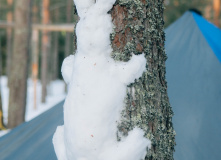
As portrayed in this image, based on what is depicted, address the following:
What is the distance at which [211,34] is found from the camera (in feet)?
9.62

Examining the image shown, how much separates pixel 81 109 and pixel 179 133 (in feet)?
3.32

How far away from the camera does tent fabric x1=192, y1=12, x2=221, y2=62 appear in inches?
106

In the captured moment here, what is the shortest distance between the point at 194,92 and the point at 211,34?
2.85 feet

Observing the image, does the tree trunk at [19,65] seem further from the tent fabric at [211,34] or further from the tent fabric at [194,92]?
the tent fabric at [211,34]

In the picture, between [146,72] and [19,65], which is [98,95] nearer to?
[146,72]

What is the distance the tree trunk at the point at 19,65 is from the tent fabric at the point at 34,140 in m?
3.19

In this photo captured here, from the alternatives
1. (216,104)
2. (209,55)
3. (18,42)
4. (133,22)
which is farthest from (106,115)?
(18,42)

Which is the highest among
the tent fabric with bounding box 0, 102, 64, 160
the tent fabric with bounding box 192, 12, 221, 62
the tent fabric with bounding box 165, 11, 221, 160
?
the tent fabric with bounding box 192, 12, 221, 62

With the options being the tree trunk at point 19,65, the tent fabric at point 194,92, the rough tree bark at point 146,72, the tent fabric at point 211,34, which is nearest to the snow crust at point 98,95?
the rough tree bark at point 146,72

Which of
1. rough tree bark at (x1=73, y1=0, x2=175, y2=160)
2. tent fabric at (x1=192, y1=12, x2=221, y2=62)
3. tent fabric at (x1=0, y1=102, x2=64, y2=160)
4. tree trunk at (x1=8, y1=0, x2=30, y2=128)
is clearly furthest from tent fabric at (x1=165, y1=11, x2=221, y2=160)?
tree trunk at (x1=8, y1=0, x2=30, y2=128)

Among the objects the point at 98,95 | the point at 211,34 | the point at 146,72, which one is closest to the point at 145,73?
the point at 146,72

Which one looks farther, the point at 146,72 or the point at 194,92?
the point at 194,92

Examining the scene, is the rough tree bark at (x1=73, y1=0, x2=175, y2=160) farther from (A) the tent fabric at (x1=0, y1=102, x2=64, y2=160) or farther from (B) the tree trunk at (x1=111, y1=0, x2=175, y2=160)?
(A) the tent fabric at (x1=0, y1=102, x2=64, y2=160)

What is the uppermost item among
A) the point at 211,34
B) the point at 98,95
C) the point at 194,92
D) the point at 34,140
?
the point at 211,34
